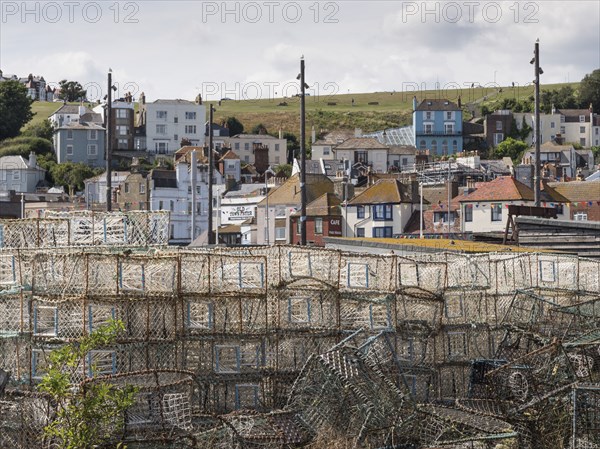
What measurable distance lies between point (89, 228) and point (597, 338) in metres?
8.80

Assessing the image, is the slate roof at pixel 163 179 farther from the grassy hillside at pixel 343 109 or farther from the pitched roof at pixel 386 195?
the grassy hillside at pixel 343 109

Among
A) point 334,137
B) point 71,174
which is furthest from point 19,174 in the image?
point 334,137

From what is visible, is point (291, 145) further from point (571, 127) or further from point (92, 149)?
point (571, 127)

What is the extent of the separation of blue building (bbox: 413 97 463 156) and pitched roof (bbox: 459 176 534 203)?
57.0 m

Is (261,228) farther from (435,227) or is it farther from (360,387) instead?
(360,387)

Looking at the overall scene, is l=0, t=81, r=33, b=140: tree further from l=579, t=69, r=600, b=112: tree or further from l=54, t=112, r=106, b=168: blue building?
l=579, t=69, r=600, b=112: tree

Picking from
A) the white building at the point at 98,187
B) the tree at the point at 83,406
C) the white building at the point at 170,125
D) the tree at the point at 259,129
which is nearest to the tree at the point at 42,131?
the white building at the point at 170,125

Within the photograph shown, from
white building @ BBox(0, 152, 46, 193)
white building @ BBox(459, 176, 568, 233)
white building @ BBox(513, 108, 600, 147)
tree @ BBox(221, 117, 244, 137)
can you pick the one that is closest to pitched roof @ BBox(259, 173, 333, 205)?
white building @ BBox(459, 176, 568, 233)

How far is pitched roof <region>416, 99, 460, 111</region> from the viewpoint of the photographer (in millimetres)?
115125

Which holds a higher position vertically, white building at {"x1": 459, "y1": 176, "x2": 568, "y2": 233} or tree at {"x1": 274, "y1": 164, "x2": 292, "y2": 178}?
tree at {"x1": 274, "y1": 164, "x2": 292, "y2": 178}

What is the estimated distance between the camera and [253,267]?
55.8 ft

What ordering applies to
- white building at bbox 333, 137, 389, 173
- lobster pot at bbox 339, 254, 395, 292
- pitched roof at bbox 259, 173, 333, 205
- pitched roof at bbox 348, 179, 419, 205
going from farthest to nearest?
white building at bbox 333, 137, 389, 173 → pitched roof at bbox 259, 173, 333, 205 → pitched roof at bbox 348, 179, 419, 205 → lobster pot at bbox 339, 254, 395, 292

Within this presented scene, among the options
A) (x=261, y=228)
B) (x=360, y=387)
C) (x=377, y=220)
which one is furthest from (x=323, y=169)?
(x=360, y=387)

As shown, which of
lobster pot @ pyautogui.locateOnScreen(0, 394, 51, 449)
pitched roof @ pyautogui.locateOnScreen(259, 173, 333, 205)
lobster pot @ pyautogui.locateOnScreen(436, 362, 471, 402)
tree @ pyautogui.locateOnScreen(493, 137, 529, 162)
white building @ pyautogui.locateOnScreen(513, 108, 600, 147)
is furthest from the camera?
white building @ pyautogui.locateOnScreen(513, 108, 600, 147)
